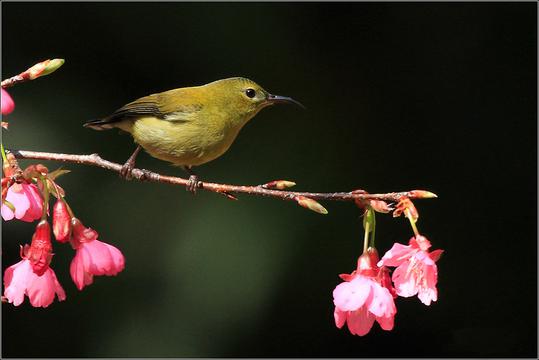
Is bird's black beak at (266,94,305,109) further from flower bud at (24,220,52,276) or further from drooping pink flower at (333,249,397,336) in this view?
flower bud at (24,220,52,276)

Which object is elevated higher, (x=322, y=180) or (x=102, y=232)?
(x=322, y=180)

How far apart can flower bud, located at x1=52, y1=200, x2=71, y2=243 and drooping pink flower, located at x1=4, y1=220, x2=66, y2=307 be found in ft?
0.09

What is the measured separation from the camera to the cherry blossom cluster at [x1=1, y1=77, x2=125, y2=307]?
59.3 inches

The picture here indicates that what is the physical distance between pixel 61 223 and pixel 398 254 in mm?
662

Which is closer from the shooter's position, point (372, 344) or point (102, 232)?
point (102, 232)

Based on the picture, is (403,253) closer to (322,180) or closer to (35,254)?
(35,254)

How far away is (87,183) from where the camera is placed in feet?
10.6

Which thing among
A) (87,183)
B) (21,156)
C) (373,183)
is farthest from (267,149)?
(21,156)

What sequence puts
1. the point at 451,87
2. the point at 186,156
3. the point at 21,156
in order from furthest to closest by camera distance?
1. the point at 451,87
2. the point at 186,156
3. the point at 21,156

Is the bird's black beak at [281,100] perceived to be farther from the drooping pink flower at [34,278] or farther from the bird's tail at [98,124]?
the drooping pink flower at [34,278]

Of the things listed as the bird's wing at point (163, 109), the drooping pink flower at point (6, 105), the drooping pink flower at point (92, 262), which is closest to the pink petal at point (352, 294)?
the drooping pink flower at point (92, 262)

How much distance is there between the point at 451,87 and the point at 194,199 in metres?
1.38

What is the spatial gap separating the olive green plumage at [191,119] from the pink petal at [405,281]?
2.83ft

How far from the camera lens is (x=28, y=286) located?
150 cm
